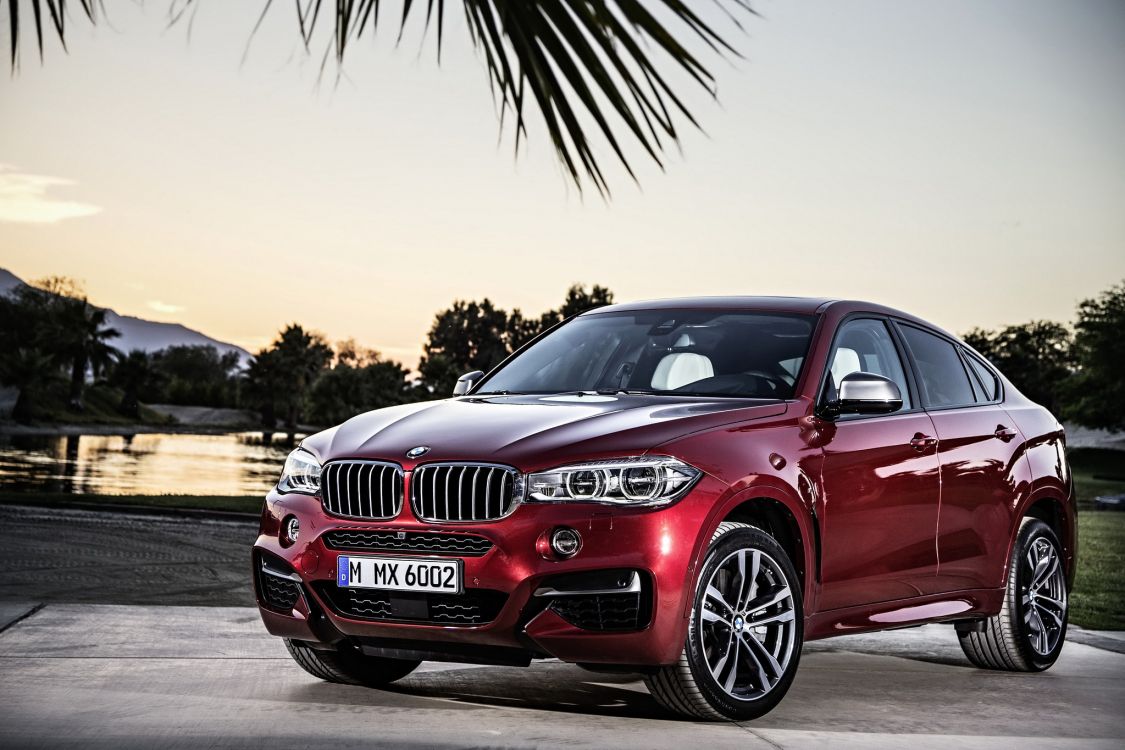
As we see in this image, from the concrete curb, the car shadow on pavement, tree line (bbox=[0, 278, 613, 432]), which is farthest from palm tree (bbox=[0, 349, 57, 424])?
the car shadow on pavement

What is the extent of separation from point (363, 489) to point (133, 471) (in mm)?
35228

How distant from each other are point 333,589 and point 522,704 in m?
1.05

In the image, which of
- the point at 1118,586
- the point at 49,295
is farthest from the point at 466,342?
the point at 1118,586

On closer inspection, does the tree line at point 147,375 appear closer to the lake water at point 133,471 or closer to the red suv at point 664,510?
the lake water at point 133,471

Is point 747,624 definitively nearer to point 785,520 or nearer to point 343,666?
point 785,520

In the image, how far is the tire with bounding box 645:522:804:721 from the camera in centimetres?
543

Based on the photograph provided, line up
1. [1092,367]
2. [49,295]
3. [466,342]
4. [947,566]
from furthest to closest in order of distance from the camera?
[466,342], [49,295], [1092,367], [947,566]

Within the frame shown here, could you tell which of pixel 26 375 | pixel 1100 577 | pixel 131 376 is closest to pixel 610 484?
pixel 1100 577

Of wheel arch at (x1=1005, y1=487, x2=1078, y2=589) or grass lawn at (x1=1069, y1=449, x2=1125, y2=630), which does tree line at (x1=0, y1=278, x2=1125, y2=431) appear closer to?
grass lawn at (x1=1069, y1=449, x2=1125, y2=630)

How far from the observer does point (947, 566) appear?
694 centimetres

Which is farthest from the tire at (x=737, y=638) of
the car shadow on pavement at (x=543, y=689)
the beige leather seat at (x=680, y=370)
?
the beige leather seat at (x=680, y=370)

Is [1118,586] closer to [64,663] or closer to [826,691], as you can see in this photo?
[826,691]

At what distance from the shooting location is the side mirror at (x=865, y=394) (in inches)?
243

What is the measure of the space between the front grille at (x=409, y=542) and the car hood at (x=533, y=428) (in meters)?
0.29
